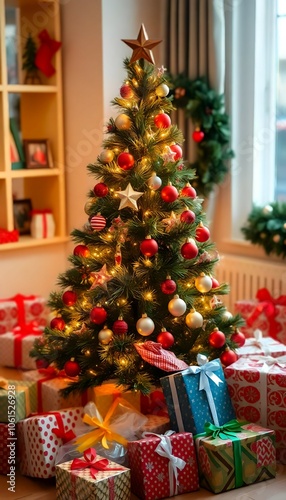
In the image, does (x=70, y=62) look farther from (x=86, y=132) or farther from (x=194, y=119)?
(x=194, y=119)

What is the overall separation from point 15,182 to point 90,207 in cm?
161

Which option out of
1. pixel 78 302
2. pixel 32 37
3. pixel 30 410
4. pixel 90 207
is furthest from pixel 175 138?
pixel 32 37

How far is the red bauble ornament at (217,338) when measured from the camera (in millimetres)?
3113

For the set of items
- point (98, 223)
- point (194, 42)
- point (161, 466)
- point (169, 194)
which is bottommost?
point (161, 466)

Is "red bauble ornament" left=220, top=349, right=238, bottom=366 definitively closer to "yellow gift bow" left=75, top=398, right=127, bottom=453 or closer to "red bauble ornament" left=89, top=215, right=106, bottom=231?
"yellow gift bow" left=75, top=398, right=127, bottom=453

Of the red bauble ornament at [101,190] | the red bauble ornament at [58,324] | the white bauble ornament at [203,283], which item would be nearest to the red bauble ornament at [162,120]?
the red bauble ornament at [101,190]

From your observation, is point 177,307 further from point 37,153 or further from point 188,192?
A: point 37,153

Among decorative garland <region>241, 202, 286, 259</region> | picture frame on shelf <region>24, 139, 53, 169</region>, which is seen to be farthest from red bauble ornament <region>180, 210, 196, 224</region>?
picture frame on shelf <region>24, 139, 53, 169</region>

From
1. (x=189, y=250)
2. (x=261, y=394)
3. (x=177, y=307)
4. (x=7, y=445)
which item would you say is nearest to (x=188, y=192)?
(x=189, y=250)

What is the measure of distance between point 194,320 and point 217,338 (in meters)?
0.14

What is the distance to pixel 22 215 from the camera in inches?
179

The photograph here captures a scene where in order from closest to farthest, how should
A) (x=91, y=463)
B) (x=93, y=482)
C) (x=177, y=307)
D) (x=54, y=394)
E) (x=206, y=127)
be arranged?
(x=93, y=482), (x=91, y=463), (x=177, y=307), (x=54, y=394), (x=206, y=127)

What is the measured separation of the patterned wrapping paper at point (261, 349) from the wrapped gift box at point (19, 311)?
1.23m

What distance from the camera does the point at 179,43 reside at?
4176mm
